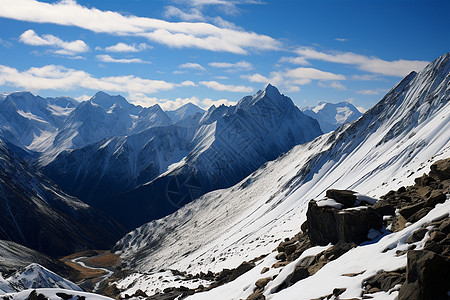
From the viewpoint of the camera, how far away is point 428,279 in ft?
48.7

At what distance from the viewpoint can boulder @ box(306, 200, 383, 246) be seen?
24.7 m

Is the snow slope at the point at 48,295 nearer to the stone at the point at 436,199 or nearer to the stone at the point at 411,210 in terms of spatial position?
the stone at the point at 411,210

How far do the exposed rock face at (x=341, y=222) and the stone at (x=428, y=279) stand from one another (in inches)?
350

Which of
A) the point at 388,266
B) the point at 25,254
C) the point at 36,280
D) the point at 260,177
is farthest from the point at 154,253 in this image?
the point at 388,266

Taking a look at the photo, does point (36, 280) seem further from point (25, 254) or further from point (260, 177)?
point (260, 177)

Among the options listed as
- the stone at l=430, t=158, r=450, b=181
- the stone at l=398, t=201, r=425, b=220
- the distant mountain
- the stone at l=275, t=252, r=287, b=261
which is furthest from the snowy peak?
the stone at l=430, t=158, r=450, b=181

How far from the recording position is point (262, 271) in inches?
1153

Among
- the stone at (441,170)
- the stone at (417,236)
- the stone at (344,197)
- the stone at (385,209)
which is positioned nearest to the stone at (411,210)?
the stone at (385,209)

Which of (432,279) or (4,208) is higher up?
(4,208)

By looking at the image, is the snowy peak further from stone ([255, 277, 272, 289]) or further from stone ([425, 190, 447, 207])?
stone ([425, 190, 447, 207])

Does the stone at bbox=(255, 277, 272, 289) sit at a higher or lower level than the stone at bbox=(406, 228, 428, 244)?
lower

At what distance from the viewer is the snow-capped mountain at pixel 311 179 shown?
85.1 meters

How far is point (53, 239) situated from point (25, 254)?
6407 cm

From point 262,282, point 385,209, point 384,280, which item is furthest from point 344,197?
point 384,280
